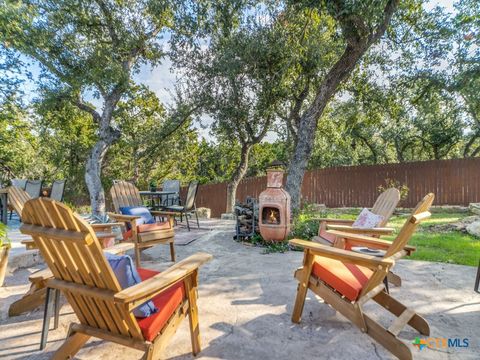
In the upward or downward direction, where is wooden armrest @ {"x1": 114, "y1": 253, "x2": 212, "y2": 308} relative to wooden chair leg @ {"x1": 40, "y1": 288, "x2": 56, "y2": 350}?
upward

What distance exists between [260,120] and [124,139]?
4.93 metres

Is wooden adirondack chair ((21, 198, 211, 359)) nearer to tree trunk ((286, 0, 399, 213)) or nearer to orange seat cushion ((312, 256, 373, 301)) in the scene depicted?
orange seat cushion ((312, 256, 373, 301))

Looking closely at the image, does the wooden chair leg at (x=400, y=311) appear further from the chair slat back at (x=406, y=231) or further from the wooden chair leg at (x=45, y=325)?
the wooden chair leg at (x=45, y=325)

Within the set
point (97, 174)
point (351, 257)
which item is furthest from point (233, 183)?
point (351, 257)

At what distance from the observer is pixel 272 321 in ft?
6.84

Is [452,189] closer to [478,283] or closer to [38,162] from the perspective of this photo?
[478,283]

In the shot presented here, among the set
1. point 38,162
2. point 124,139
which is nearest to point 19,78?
point 124,139

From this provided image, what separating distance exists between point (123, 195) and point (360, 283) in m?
3.36

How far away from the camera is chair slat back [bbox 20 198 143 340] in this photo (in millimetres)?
1216

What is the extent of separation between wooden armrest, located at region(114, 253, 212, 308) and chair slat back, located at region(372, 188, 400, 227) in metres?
2.15

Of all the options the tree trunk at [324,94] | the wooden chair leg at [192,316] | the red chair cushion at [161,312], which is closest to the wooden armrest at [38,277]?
the red chair cushion at [161,312]

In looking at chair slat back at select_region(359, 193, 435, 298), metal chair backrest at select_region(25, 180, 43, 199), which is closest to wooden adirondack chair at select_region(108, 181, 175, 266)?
chair slat back at select_region(359, 193, 435, 298)

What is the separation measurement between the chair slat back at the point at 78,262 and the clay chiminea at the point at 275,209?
3277mm

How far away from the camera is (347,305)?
182cm
